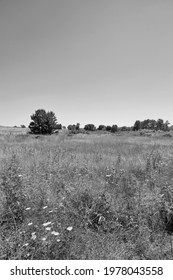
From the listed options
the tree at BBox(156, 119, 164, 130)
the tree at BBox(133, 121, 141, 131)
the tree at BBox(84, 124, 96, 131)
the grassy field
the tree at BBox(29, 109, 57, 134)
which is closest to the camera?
the grassy field

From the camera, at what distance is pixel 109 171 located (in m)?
4.75

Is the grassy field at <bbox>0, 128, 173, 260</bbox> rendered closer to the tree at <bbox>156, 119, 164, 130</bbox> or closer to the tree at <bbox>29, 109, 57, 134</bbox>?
the tree at <bbox>29, 109, 57, 134</bbox>

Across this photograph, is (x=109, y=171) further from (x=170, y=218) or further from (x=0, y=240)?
(x=0, y=240)

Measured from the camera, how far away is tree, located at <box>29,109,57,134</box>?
46969mm

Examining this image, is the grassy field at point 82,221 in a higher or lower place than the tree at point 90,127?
lower

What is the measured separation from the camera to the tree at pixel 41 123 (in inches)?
1849

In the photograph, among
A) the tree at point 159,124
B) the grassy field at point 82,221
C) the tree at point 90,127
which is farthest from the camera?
the tree at point 90,127

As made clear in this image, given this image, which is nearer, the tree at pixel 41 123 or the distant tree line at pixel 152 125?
the tree at pixel 41 123

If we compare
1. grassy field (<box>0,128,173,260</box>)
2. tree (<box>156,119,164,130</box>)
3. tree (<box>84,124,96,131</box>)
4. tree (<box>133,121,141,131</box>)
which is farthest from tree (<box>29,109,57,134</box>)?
tree (<box>156,119,164,130</box>)

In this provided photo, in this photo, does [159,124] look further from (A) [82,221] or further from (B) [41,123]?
(A) [82,221]

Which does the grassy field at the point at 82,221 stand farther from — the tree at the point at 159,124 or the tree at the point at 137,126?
the tree at the point at 159,124

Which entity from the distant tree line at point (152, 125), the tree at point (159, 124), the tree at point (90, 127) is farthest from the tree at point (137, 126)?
the tree at point (90, 127)

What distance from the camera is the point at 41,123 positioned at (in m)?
46.8
